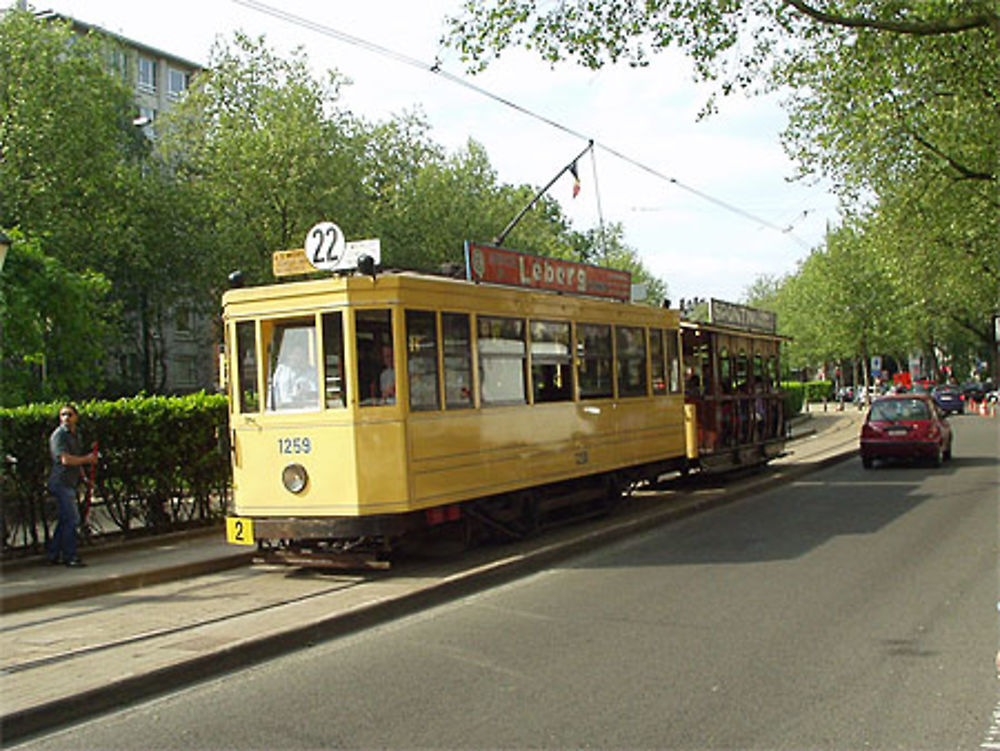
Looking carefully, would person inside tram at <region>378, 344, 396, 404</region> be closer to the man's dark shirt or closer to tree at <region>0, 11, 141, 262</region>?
the man's dark shirt

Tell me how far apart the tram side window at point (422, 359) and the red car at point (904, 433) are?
1329cm

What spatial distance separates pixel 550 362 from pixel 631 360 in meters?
2.32

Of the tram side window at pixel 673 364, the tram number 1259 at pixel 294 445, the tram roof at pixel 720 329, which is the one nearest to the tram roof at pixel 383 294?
the tram number 1259 at pixel 294 445

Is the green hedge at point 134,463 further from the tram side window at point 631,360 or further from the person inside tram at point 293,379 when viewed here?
the tram side window at point 631,360

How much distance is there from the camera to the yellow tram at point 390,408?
9258mm

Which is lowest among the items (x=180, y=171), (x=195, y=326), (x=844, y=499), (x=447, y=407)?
(x=844, y=499)

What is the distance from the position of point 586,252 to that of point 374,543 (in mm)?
75071

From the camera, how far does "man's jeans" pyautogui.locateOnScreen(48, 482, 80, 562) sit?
9984 mm

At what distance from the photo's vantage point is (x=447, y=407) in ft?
32.3

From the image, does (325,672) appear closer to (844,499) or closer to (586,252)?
(844,499)

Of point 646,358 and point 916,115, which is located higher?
point 916,115

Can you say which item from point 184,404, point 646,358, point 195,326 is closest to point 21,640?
point 184,404

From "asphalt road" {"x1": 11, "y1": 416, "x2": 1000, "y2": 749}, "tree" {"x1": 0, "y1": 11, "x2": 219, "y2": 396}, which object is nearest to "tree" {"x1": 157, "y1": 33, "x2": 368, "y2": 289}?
"tree" {"x1": 0, "y1": 11, "x2": 219, "y2": 396}

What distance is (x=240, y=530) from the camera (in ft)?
31.6
